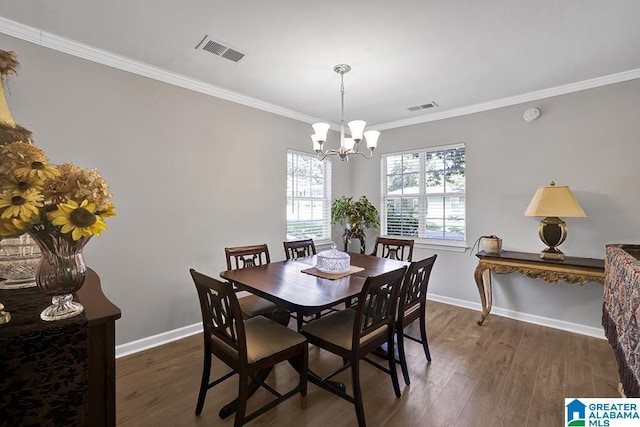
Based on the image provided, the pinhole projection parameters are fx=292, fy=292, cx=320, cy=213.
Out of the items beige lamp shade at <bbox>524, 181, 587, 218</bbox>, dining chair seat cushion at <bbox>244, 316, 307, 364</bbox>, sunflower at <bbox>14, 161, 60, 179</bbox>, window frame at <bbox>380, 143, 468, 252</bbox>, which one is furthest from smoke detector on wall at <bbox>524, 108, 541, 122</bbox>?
sunflower at <bbox>14, 161, 60, 179</bbox>

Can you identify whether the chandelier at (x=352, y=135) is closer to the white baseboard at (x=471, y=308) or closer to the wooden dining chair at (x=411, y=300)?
the wooden dining chair at (x=411, y=300)

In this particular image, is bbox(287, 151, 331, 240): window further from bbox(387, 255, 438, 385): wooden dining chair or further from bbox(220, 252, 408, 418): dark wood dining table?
bbox(387, 255, 438, 385): wooden dining chair

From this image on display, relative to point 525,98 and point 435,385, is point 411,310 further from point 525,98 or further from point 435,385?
point 525,98

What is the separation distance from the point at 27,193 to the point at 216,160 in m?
2.56

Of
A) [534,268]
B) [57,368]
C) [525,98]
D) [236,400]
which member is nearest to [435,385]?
[236,400]

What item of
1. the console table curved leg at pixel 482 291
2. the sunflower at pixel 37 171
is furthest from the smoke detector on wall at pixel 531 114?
the sunflower at pixel 37 171

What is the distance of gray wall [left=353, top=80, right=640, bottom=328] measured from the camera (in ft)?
9.64

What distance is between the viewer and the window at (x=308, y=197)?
13.6 ft

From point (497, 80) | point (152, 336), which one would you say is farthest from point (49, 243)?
point (497, 80)

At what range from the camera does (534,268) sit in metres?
3.05

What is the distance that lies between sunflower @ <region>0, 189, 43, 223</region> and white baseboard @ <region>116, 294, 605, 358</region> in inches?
94.1

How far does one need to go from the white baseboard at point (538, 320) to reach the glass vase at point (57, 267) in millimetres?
4106

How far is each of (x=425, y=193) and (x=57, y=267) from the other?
4.13m

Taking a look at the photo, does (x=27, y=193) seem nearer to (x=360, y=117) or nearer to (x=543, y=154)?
(x=360, y=117)
